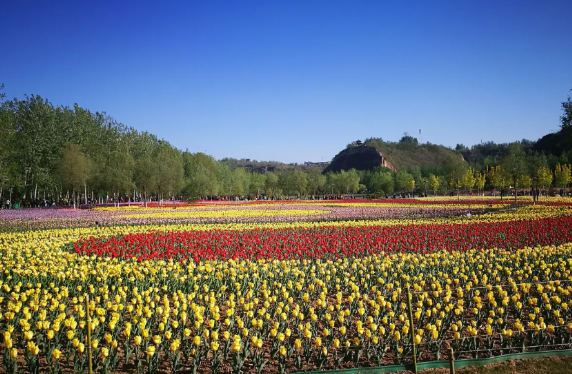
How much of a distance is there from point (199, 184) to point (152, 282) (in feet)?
186

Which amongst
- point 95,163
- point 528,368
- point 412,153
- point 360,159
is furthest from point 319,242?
point 412,153

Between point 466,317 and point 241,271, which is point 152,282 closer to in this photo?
point 241,271

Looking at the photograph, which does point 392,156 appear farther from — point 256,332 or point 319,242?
point 256,332

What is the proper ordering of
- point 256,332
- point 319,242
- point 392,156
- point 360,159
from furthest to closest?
1. point 360,159
2. point 392,156
3. point 319,242
4. point 256,332

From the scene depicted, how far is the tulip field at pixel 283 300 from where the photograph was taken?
5938 mm

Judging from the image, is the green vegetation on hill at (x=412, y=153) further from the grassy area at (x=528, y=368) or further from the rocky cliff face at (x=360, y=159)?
the grassy area at (x=528, y=368)

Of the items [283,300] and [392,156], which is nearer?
[283,300]

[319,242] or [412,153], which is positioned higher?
[412,153]

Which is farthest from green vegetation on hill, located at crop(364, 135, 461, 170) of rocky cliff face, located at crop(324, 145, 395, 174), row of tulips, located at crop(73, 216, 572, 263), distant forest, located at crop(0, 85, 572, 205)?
row of tulips, located at crop(73, 216, 572, 263)

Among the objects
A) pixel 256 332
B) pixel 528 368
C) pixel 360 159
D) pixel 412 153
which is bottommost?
pixel 528 368

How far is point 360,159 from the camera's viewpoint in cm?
17512

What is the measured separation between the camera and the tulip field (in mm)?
5938

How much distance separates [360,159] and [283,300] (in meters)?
170

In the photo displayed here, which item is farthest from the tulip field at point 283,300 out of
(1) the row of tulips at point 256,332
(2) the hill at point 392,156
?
(2) the hill at point 392,156
